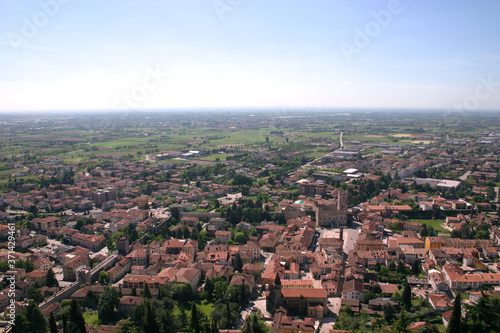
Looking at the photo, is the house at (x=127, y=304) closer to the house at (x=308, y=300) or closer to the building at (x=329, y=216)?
the house at (x=308, y=300)

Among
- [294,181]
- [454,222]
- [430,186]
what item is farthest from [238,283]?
[430,186]

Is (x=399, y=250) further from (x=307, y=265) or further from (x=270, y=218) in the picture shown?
(x=270, y=218)

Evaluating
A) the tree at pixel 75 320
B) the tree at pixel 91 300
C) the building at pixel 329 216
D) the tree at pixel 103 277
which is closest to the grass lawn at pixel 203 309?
the tree at pixel 91 300

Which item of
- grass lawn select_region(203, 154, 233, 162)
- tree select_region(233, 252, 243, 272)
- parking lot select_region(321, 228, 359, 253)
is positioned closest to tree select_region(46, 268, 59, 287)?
tree select_region(233, 252, 243, 272)

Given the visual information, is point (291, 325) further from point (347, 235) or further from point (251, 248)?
point (347, 235)

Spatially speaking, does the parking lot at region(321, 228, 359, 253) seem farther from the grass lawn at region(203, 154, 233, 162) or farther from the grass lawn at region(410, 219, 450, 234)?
the grass lawn at region(203, 154, 233, 162)

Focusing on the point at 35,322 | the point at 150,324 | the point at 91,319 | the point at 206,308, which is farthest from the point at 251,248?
the point at 35,322
